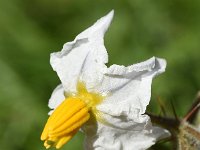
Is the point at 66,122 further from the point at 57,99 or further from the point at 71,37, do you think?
the point at 71,37

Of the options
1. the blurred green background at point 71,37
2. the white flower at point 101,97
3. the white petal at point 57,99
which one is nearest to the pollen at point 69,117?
the white flower at point 101,97

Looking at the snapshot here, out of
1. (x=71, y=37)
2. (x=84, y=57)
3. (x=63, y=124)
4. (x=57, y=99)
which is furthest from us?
(x=71, y=37)

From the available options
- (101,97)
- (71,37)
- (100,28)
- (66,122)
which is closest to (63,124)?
(66,122)

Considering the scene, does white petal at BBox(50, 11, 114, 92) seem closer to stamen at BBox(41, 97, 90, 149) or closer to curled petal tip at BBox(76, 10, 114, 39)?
curled petal tip at BBox(76, 10, 114, 39)

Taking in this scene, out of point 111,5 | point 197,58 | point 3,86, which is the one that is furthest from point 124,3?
point 3,86

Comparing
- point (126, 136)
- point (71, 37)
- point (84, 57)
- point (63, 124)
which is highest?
point (71, 37)
